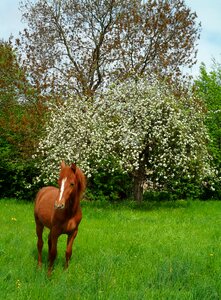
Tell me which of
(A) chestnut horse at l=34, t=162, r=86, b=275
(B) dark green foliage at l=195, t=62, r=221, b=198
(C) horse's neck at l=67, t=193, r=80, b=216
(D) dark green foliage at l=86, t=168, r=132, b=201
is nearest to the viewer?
(A) chestnut horse at l=34, t=162, r=86, b=275

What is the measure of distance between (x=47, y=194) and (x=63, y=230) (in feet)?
4.38

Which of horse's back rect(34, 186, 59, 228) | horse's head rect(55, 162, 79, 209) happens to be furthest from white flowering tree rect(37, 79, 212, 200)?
horse's head rect(55, 162, 79, 209)

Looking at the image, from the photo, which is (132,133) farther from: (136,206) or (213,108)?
(213,108)

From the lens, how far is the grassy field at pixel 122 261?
6.21 metres

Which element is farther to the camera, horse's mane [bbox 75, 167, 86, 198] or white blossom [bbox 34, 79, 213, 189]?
white blossom [bbox 34, 79, 213, 189]

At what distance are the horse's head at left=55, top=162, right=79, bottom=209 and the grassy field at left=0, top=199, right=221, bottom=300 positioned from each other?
1.25 metres

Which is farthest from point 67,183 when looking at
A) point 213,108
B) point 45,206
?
point 213,108

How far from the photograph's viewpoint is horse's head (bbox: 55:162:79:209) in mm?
6909

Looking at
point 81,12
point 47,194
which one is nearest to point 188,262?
point 47,194

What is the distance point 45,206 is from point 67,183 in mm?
1465

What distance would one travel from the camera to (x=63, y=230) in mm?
7621

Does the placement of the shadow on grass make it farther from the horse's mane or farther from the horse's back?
the horse's mane

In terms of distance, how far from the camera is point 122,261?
8.24 metres

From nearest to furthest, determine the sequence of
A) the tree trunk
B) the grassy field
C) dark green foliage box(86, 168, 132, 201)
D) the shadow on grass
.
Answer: the grassy field, the shadow on grass, the tree trunk, dark green foliage box(86, 168, 132, 201)
